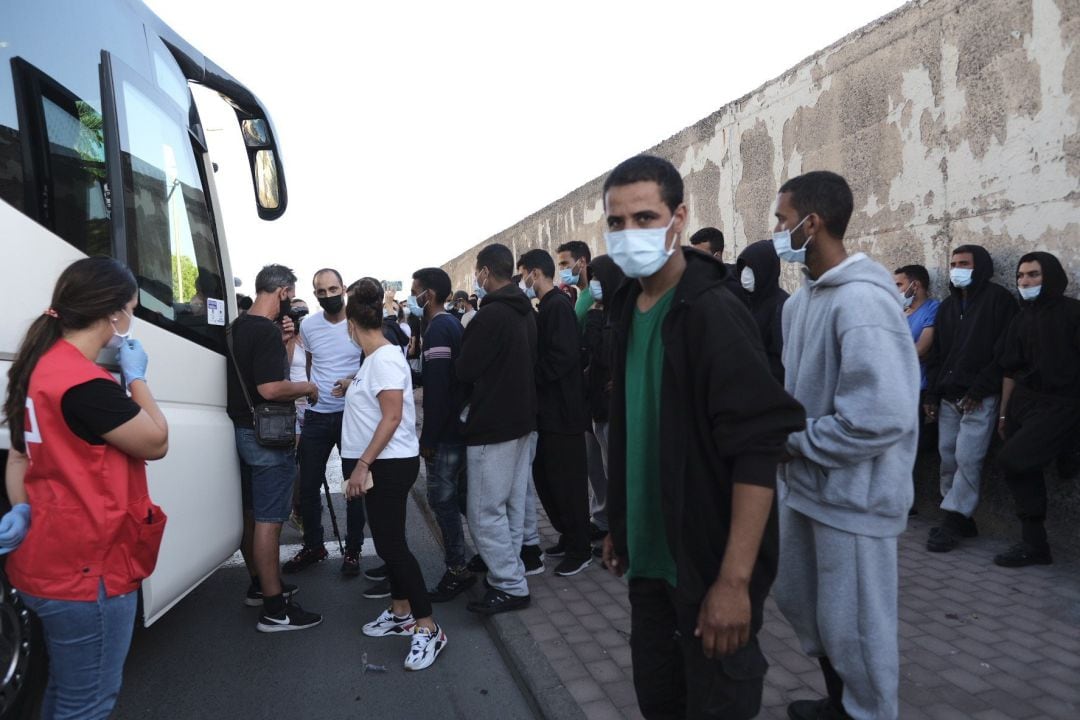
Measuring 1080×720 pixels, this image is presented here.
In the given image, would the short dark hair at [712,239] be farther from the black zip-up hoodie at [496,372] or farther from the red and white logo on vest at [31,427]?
the red and white logo on vest at [31,427]

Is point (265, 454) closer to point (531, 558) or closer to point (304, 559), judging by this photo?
point (304, 559)

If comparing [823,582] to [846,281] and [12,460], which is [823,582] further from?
[12,460]

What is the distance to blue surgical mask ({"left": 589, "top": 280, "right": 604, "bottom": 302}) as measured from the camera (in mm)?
5241

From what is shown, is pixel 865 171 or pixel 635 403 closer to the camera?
pixel 635 403

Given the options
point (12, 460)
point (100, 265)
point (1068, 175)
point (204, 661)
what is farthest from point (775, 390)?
point (1068, 175)

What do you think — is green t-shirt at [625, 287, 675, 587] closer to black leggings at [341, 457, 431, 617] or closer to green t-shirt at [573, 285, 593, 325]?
black leggings at [341, 457, 431, 617]

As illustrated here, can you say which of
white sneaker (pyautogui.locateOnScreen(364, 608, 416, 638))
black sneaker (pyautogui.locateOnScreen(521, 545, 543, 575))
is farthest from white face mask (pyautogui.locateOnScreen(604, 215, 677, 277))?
black sneaker (pyautogui.locateOnScreen(521, 545, 543, 575))

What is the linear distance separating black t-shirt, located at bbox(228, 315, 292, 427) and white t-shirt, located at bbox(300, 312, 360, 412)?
2.67 ft

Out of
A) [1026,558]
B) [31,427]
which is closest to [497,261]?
[31,427]

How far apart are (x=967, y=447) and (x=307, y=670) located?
14.4 ft

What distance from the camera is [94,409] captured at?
86.0 inches

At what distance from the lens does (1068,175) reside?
14.7 ft

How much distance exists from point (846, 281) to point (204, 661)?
3621 mm

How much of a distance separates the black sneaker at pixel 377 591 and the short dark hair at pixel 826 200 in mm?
3501
